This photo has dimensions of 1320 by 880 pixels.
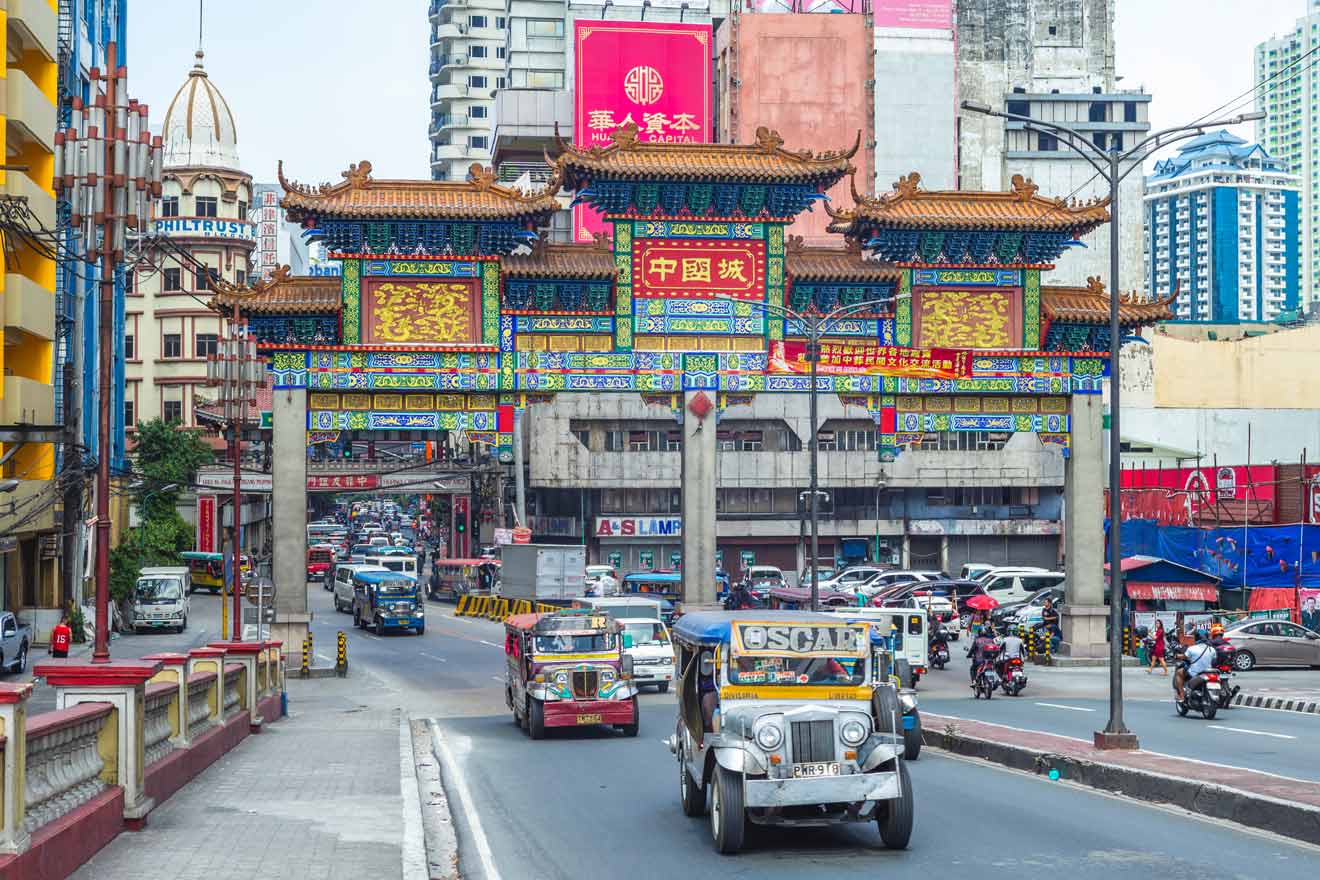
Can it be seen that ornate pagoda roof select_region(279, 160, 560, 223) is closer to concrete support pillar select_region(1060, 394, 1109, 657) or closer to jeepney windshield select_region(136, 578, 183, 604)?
concrete support pillar select_region(1060, 394, 1109, 657)

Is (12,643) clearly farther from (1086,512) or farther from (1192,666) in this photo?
(1192,666)

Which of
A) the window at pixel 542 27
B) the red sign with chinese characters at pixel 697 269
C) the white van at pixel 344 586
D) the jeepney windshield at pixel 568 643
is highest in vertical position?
the window at pixel 542 27

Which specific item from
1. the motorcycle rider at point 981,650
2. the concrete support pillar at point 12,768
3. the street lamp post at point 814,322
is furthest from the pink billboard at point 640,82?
the concrete support pillar at point 12,768

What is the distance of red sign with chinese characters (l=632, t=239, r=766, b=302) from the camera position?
36.8 m

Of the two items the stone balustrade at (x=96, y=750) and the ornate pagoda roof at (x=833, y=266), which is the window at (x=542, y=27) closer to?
the ornate pagoda roof at (x=833, y=266)

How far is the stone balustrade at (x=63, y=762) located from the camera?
11203 mm

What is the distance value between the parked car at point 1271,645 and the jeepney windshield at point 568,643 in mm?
19985

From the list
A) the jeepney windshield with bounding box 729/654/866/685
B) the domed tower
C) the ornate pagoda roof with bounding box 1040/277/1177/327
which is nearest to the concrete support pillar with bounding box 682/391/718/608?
the ornate pagoda roof with bounding box 1040/277/1177/327

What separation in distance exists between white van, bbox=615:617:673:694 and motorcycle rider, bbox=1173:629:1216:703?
11.1 meters

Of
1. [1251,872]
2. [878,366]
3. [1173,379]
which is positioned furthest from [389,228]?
[1173,379]

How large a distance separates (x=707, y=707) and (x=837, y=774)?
1.82 meters

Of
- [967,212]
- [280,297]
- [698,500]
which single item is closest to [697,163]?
[967,212]

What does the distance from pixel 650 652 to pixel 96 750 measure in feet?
72.2

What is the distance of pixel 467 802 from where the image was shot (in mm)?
18125
